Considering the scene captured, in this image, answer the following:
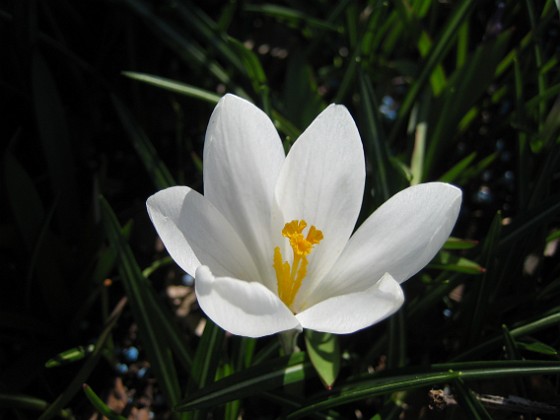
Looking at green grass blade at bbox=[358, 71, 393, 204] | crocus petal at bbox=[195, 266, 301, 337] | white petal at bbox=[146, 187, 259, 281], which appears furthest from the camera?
green grass blade at bbox=[358, 71, 393, 204]

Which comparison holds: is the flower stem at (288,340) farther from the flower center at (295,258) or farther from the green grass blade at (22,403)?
the green grass blade at (22,403)

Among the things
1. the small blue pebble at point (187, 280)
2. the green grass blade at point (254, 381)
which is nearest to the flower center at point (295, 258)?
the green grass blade at point (254, 381)

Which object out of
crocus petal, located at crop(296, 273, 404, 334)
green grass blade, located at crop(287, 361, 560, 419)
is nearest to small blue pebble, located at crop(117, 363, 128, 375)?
green grass blade, located at crop(287, 361, 560, 419)

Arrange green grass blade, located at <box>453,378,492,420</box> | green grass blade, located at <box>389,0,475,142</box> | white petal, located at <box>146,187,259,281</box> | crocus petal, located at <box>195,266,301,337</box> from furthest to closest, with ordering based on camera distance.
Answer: green grass blade, located at <box>389,0,475,142</box>, green grass blade, located at <box>453,378,492,420</box>, white petal, located at <box>146,187,259,281</box>, crocus petal, located at <box>195,266,301,337</box>

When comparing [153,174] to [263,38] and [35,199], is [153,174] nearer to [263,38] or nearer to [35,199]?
[35,199]

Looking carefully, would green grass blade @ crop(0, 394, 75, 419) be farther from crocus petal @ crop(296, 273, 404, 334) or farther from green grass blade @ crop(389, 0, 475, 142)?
green grass blade @ crop(389, 0, 475, 142)

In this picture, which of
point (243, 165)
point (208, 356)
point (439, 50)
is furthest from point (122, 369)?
point (439, 50)

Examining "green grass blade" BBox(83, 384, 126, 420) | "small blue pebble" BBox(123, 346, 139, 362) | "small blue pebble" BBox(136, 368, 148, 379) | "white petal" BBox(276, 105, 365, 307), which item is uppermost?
"white petal" BBox(276, 105, 365, 307)

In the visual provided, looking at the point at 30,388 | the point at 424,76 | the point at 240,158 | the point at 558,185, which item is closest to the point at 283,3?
the point at 424,76
